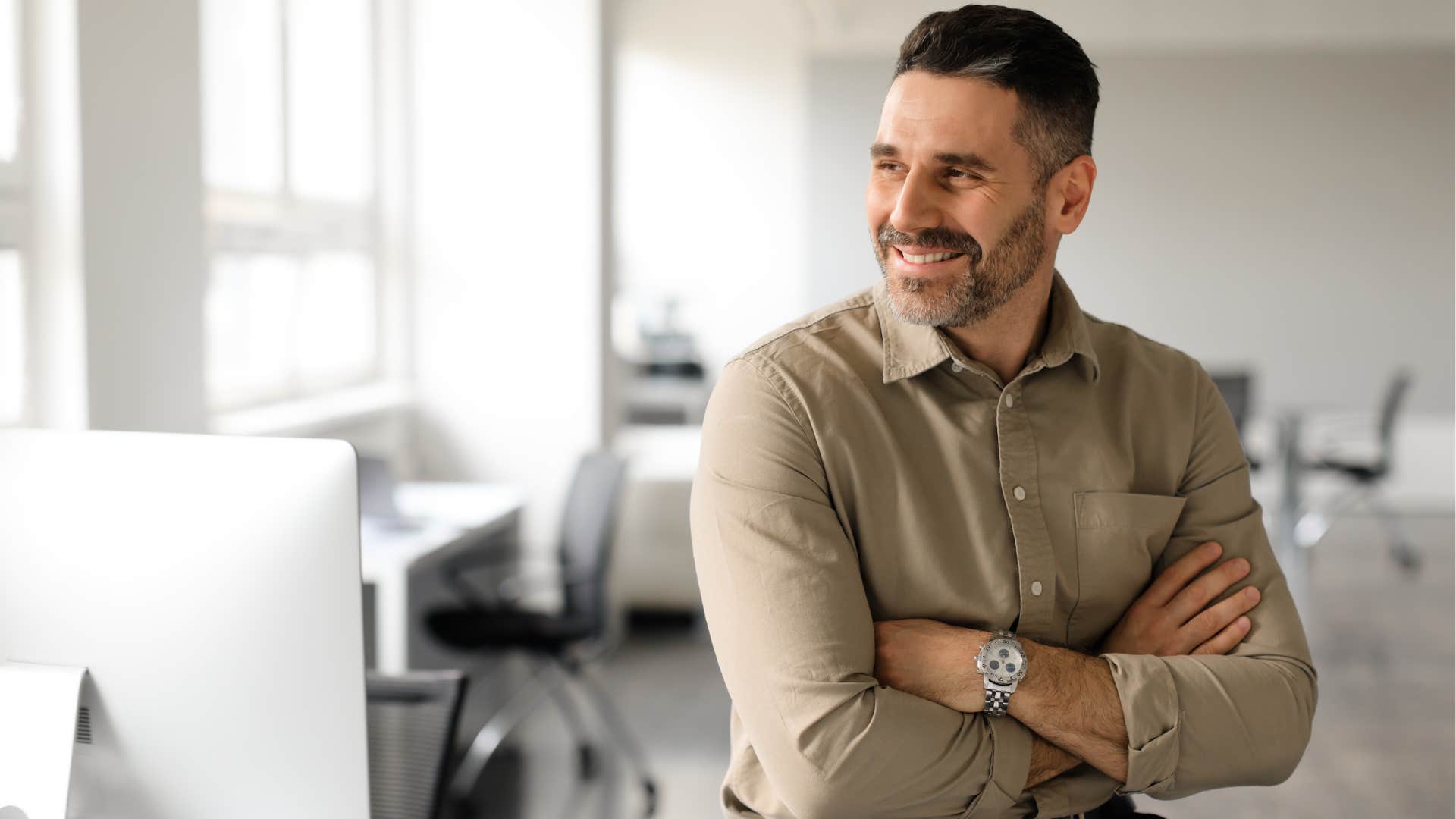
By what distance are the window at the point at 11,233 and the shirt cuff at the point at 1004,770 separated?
7.77 feet

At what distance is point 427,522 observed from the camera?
3990 millimetres

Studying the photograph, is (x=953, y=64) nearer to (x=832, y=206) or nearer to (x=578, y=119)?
(x=832, y=206)

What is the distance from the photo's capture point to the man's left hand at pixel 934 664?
1.51 metres

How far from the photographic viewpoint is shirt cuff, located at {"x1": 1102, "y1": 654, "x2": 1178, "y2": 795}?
4.94ft

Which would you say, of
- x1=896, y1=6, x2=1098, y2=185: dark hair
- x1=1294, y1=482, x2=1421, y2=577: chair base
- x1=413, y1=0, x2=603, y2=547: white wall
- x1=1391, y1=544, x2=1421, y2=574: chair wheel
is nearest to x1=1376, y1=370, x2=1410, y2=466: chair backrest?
x1=1294, y1=482, x2=1421, y2=577: chair base

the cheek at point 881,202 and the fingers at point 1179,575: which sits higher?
the cheek at point 881,202

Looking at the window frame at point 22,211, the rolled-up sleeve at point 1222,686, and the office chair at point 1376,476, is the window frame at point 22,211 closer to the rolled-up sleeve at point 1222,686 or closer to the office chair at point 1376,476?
the rolled-up sleeve at point 1222,686

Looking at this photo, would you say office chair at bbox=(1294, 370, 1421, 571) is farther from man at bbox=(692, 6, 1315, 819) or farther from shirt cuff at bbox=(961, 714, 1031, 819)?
shirt cuff at bbox=(961, 714, 1031, 819)

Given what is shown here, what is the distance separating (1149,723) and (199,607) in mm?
1055

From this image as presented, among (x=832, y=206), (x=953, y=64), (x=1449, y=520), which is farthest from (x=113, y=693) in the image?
(x=1449, y=520)

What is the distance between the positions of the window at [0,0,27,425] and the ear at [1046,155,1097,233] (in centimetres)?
229

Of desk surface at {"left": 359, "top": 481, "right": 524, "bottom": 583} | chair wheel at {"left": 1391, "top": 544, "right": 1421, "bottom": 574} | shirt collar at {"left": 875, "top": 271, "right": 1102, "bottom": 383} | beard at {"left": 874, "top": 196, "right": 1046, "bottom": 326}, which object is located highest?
beard at {"left": 874, "top": 196, "right": 1046, "bottom": 326}

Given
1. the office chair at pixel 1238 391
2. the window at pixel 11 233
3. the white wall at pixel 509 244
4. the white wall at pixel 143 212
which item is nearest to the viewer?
the window at pixel 11 233

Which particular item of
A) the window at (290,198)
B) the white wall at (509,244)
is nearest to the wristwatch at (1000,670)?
the window at (290,198)
